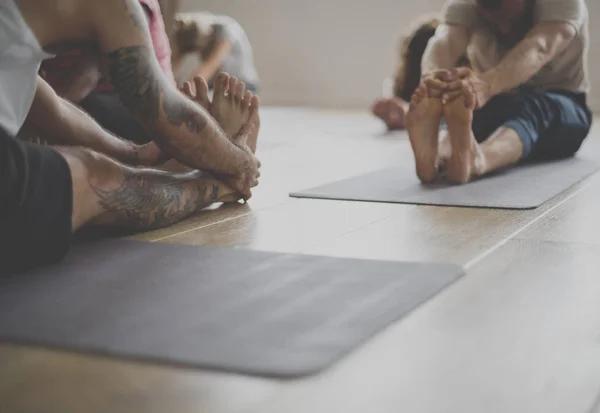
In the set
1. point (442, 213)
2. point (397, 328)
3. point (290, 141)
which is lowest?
point (290, 141)

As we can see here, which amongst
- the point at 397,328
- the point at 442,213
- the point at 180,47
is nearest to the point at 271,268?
the point at 397,328

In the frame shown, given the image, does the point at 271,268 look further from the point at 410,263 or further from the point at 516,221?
the point at 516,221

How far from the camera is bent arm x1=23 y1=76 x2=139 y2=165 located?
1635 mm

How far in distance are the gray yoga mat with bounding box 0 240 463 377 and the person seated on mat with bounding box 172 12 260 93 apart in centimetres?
260

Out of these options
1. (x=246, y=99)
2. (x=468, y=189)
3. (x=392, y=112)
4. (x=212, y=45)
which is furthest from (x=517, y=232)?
(x=212, y=45)

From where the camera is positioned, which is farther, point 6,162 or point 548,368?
point 6,162

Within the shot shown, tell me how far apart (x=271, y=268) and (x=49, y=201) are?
12.2 inches

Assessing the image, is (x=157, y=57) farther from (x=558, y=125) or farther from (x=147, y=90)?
(x=558, y=125)

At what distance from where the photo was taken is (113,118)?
2.22m

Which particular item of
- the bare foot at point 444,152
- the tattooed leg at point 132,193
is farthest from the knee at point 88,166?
the bare foot at point 444,152

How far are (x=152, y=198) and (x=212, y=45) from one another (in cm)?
257

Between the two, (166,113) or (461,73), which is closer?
(166,113)

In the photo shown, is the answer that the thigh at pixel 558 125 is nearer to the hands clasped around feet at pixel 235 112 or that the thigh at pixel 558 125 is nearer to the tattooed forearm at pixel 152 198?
the hands clasped around feet at pixel 235 112

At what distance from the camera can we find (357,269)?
3.98ft
